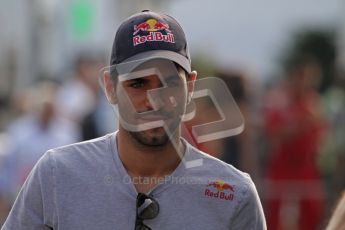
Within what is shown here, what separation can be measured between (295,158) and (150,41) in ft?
25.7

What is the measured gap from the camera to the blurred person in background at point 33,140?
12234 mm

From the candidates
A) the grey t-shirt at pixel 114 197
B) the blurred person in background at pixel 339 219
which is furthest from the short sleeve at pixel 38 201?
the blurred person in background at pixel 339 219

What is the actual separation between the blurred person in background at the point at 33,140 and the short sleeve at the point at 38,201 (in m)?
6.88

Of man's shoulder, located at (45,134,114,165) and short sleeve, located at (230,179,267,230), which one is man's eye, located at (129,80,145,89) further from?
short sleeve, located at (230,179,267,230)

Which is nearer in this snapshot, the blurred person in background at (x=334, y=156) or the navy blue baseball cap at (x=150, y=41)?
the navy blue baseball cap at (x=150, y=41)

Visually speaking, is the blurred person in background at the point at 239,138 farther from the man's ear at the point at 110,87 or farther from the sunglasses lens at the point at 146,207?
the sunglasses lens at the point at 146,207

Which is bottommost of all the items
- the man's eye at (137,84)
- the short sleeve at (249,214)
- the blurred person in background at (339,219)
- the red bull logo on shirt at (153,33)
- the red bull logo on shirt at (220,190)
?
the blurred person in background at (339,219)

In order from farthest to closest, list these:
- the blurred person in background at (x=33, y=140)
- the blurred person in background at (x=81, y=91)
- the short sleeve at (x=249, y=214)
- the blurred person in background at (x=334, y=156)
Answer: the blurred person in background at (x=81, y=91), the blurred person in background at (x=334, y=156), the blurred person in background at (x=33, y=140), the short sleeve at (x=249, y=214)

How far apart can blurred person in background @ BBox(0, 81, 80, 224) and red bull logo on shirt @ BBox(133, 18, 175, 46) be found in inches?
279

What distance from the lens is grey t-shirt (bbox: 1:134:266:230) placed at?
4855 mm

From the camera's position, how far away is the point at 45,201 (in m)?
4.91

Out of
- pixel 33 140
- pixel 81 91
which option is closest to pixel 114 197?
pixel 33 140

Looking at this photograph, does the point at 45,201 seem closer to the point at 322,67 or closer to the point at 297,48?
the point at 322,67

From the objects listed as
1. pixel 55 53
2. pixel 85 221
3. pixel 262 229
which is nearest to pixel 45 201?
pixel 85 221
